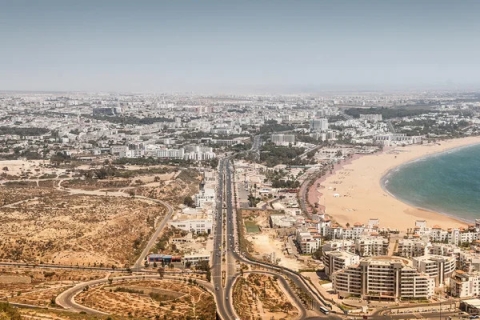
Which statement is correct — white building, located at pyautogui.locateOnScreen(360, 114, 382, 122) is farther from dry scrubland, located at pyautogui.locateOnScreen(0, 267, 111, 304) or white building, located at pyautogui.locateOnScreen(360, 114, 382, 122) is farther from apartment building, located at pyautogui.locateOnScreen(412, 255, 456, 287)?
dry scrubland, located at pyautogui.locateOnScreen(0, 267, 111, 304)

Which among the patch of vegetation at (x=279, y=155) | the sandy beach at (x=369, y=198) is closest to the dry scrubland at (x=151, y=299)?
the sandy beach at (x=369, y=198)

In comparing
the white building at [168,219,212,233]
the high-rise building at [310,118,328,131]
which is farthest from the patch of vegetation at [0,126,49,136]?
the white building at [168,219,212,233]

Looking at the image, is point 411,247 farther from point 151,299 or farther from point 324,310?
point 151,299

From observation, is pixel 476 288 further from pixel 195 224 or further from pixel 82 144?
pixel 82 144

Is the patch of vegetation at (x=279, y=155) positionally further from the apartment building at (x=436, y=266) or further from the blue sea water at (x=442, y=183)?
the apartment building at (x=436, y=266)

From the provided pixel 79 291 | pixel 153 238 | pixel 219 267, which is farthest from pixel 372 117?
pixel 79 291

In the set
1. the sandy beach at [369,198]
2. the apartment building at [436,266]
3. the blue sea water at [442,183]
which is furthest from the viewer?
the blue sea water at [442,183]

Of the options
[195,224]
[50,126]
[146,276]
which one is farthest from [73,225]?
[50,126]
